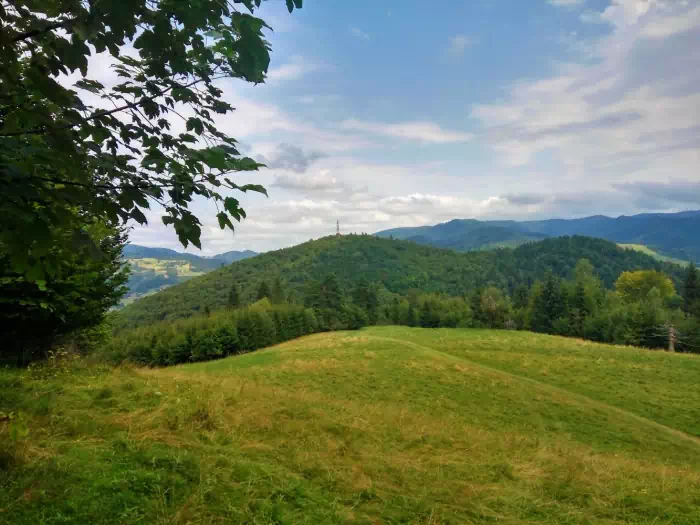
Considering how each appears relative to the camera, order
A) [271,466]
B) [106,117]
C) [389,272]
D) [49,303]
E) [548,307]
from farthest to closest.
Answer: [389,272] < [548,307] < [49,303] < [271,466] < [106,117]

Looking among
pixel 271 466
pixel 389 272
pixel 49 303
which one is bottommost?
pixel 389 272

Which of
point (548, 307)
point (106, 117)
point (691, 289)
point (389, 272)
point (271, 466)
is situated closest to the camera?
point (106, 117)

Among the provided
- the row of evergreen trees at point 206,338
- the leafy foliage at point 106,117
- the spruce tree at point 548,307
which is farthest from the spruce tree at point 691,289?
the leafy foliage at point 106,117

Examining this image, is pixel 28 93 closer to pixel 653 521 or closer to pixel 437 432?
pixel 653 521

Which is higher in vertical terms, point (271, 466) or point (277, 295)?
point (271, 466)

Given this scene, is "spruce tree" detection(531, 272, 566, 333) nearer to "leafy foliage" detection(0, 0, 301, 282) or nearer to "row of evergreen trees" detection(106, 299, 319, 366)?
"row of evergreen trees" detection(106, 299, 319, 366)

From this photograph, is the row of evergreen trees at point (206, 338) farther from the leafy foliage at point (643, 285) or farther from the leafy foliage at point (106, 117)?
the leafy foliage at point (643, 285)

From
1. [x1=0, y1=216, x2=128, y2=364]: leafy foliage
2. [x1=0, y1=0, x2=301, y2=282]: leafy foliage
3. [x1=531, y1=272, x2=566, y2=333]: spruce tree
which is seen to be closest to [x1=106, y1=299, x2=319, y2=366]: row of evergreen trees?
[x1=0, y1=216, x2=128, y2=364]: leafy foliage

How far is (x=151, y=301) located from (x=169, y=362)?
360 feet

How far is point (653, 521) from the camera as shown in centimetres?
587

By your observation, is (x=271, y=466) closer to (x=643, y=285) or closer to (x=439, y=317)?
(x=439, y=317)

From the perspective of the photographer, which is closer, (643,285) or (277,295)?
(643,285)

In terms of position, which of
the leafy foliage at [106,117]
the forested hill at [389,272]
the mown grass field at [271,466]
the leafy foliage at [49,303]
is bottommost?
the forested hill at [389,272]

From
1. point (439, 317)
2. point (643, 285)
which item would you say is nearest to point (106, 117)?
point (439, 317)
